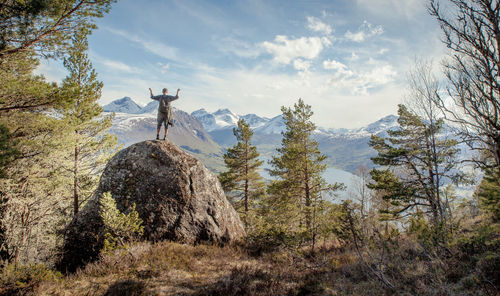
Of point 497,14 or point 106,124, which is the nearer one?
point 497,14

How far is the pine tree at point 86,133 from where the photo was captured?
37.3 feet

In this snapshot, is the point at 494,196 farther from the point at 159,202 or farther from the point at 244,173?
the point at 244,173

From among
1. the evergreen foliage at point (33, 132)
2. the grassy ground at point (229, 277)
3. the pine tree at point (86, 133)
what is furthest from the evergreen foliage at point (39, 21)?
the grassy ground at point (229, 277)

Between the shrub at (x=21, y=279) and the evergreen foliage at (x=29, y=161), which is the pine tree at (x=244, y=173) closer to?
the evergreen foliage at (x=29, y=161)

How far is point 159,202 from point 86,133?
7217 mm

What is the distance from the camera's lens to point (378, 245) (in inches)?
314

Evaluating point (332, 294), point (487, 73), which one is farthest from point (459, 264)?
point (487, 73)

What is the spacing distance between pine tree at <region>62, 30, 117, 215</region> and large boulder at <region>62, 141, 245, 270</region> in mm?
3260

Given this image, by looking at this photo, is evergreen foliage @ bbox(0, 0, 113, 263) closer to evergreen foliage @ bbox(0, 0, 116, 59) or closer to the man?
evergreen foliage @ bbox(0, 0, 116, 59)

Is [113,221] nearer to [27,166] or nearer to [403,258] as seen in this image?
[27,166]

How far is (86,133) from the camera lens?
12.7 metres

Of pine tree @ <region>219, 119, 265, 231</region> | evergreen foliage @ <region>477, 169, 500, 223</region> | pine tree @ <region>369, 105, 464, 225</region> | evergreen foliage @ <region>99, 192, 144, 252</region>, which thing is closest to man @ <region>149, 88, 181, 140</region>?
evergreen foliage @ <region>99, 192, 144, 252</region>

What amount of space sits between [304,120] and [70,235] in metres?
14.7

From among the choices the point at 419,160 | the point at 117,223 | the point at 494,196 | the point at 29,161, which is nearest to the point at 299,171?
the point at 419,160
